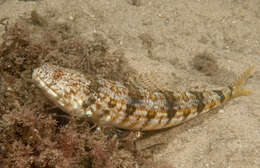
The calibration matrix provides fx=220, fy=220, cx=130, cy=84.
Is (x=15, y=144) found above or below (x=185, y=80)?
above

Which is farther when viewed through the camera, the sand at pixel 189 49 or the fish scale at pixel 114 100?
the sand at pixel 189 49

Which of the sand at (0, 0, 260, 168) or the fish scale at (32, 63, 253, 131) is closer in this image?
the fish scale at (32, 63, 253, 131)

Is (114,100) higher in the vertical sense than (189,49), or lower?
higher

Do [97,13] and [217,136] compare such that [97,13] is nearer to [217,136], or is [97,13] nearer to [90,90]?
[90,90]

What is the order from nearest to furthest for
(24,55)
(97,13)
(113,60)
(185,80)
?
(24,55), (113,60), (185,80), (97,13)

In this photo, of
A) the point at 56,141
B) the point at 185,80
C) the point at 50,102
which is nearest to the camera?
the point at 56,141

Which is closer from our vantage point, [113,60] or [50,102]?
[50,102]

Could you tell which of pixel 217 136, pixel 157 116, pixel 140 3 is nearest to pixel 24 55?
pixel 157 116

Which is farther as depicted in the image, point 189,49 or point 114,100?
point 189,49
